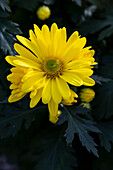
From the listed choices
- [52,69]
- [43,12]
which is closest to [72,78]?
[52,69]

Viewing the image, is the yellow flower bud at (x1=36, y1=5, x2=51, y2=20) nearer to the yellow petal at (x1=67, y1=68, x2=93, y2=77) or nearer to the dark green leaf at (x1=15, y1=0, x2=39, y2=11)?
the dark green leaf at (x1=15, y1=0, x2=39, y2=11)

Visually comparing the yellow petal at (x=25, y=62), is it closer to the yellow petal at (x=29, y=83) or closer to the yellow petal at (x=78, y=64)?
the yellow petal at (x=29, y=83)

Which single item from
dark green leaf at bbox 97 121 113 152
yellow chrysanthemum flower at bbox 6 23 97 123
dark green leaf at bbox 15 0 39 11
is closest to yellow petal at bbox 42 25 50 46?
yellow chrysanthemum flower at bbox 6 23 97 123

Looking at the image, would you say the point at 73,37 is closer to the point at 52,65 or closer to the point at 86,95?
the point at 52,65

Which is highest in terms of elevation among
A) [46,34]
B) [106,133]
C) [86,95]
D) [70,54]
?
[46,34]

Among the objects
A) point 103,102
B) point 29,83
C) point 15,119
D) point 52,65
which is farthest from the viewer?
point 103,102

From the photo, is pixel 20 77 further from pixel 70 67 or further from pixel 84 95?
pixel 84 95
